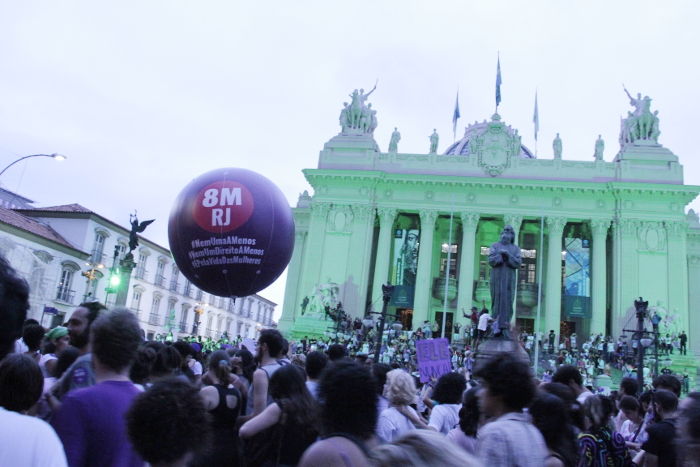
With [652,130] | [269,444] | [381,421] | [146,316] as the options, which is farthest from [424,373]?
[146,316]

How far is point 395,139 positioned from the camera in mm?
48719

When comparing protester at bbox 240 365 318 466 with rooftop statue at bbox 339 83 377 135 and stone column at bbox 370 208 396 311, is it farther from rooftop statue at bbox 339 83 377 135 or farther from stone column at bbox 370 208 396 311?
rooftop statue at bbox 339 83 377 135

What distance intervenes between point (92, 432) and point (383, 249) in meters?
42.5

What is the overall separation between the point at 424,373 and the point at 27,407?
9512mm

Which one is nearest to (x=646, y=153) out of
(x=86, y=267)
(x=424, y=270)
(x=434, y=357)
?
(x=424, y=270)

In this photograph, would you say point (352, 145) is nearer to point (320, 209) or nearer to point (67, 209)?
point (320, 209)

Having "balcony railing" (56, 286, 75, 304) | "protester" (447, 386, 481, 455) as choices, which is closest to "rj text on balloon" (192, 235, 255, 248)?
"protester" (447, 386, 481, 455)

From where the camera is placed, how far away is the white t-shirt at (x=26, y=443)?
1.97 meters

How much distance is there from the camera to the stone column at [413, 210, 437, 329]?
43.5 metres

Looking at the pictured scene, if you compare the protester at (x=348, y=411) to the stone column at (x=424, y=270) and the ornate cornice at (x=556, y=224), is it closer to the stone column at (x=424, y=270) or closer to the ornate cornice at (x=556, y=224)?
the stone column at (x=424, y=270)

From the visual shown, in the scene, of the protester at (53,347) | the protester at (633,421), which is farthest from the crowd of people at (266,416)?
the protester at (633,421)

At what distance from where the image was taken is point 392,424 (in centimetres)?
537

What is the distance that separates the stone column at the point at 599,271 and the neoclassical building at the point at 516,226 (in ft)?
0.24

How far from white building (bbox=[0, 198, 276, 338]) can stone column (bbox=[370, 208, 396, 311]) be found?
34.1ft
